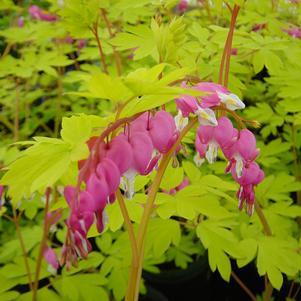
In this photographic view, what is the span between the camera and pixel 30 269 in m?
1.29

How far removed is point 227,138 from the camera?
2.19 feet

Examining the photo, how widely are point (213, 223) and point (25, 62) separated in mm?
1240

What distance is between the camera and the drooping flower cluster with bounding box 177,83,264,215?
598 millimetres

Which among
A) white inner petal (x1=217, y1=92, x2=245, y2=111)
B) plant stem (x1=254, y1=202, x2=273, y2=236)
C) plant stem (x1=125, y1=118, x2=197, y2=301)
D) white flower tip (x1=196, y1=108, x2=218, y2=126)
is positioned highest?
white inner petal (x1=217, y1=92, x2=245, y2=111)

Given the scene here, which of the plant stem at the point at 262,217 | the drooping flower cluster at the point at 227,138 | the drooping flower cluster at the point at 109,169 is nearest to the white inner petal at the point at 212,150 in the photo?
the drooping flower cluster at the point at 227,138

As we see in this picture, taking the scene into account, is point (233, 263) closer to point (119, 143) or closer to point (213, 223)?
point (213, 223)

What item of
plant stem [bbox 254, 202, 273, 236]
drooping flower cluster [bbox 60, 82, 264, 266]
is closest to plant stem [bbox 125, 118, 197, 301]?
drooping flower cluster [bbox 60, 82, 264, 266]

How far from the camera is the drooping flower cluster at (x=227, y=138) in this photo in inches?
23.5

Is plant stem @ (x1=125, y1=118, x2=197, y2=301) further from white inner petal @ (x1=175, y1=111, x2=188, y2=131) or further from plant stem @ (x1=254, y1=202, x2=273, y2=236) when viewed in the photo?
plant stem @ (x1=254, y1=202, x2=273, y2=236)

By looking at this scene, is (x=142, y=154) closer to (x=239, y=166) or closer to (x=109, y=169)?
(x=109, y=169)

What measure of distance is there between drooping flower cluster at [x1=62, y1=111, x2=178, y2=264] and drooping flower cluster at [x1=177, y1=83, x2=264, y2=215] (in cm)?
5

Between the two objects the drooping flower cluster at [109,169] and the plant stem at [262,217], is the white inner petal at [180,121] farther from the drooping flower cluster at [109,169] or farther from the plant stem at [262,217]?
the plant stem at [262,217]

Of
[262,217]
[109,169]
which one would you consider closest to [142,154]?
[109,169]

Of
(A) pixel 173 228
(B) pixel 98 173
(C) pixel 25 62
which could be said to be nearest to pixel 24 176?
(B) pixel 98 173
